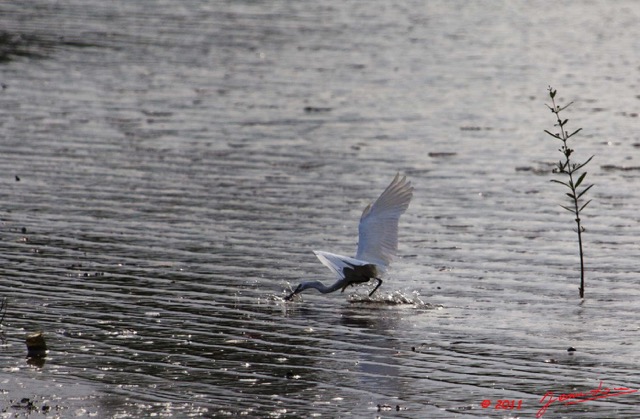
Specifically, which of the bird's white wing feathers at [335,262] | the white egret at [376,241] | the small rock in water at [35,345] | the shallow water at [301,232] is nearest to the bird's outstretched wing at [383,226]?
the white egret at [376,241]

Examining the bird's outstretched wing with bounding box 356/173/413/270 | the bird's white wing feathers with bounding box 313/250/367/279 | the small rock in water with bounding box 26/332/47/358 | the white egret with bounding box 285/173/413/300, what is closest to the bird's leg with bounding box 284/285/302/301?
the white egret with bounding box 285/173/413/300

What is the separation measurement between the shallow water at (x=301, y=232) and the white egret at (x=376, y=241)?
204 millimetres

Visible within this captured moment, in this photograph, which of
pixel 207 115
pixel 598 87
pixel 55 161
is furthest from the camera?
pixel 598 87

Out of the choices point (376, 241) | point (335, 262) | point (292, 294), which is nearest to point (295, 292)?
point (292, 294)

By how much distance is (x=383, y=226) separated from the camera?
394 inches

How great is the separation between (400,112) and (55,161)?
5943 mm

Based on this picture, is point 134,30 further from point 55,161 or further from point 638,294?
point 638,294

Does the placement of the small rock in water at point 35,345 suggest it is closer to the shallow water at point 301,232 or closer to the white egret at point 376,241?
the shallow water at point 301,232

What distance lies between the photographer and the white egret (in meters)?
9.65

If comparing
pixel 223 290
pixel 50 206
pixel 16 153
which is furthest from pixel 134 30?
pixel 223 290

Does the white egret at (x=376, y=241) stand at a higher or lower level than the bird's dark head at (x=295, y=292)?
higher

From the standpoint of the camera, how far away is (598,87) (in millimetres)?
21156

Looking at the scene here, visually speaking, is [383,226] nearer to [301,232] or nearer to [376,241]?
[376,241]

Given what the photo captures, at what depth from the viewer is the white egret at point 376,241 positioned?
9.65 meters
